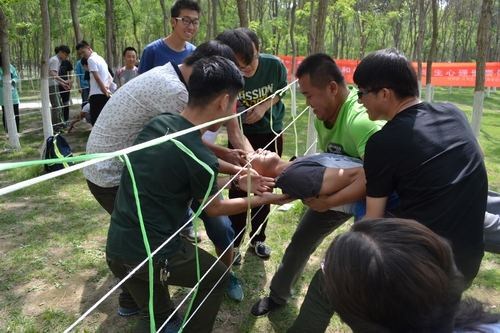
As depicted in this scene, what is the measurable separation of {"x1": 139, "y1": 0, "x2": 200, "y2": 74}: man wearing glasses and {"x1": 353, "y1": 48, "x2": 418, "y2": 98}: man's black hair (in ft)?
6.30

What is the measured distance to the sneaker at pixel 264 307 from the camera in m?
2.85

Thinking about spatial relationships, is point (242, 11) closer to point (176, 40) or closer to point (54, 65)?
point (176, 40)

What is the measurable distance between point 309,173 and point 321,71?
0.60m

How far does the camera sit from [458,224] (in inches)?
66.2

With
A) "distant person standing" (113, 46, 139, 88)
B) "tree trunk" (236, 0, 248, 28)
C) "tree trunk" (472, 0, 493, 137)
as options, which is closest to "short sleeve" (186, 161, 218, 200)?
"tree trunk" (236, 0, 248, 28)

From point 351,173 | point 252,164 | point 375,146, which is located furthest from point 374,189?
point 252,164

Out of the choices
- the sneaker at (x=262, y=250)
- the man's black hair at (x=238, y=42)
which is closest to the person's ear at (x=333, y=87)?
the man's black hair at (x=238, y=42)

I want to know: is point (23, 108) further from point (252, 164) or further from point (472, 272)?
point (472, 272)

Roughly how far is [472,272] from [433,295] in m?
1.12

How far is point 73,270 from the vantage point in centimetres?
345

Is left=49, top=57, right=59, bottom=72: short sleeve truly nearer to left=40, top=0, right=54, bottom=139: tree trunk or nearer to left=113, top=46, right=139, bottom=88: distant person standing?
left=113, top=46, right=139, bottom=88: distant person standing

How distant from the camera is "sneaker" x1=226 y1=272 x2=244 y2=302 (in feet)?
9.95

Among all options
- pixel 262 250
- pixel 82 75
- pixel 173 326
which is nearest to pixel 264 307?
pixel 173 326

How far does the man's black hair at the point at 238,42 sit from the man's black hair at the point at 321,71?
23.4 inches
